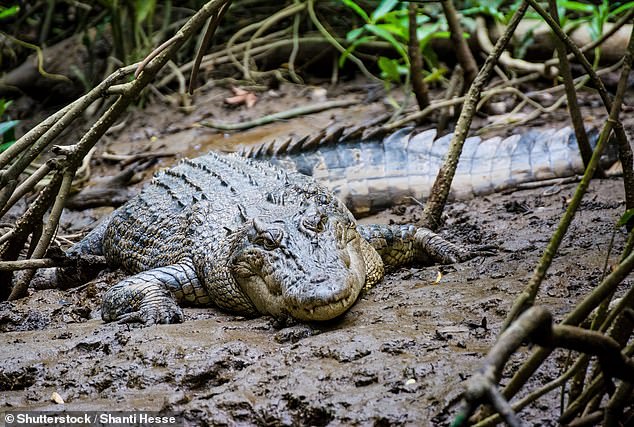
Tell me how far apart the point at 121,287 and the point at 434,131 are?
2961 mm

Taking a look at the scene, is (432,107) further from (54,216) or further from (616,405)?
(616,405)

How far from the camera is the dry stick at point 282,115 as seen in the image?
7348mm

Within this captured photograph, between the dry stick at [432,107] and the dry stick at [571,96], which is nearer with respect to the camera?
the dry stick at [571,96]

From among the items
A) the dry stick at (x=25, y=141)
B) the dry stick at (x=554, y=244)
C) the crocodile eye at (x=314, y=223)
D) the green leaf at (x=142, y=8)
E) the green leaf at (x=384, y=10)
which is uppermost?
the green leaf at (x=384, y=10)

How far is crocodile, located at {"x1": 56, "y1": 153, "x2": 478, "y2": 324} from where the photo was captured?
11.1 feet

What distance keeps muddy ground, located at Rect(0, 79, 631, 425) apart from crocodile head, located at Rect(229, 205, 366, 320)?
104mm

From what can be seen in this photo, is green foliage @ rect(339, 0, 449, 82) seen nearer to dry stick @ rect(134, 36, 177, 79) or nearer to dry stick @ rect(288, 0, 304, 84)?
dry stick @ rect(288, 0, 304, 84)

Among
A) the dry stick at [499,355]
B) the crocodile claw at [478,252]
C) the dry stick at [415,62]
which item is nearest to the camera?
the dry stick at [499,355]

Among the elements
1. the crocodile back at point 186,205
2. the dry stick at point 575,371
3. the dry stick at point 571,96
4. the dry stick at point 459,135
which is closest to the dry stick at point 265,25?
the crocodile back at point 186,205

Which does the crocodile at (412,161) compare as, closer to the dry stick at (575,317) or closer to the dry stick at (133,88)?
the dry stick at (133,88)

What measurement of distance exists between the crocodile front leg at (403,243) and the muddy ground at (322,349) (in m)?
0.10

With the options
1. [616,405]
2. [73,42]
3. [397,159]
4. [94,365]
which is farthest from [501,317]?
[73,42]

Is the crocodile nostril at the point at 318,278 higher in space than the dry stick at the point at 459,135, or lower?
lower

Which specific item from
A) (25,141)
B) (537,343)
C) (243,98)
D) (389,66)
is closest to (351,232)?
(25,141)
